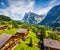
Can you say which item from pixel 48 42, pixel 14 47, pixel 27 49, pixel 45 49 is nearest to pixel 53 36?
pixel 48 42

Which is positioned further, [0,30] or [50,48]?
[0,30]

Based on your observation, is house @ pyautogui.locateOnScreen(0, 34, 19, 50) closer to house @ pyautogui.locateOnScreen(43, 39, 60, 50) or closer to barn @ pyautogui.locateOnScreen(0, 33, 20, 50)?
barn @ pyautogui.locateOnScreen(0, 33, 20, 50)

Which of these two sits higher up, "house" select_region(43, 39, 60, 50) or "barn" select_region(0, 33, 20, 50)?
"barn" select_region(0, 33, 20, 50)

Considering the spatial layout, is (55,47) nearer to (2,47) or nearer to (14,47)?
(14,47)

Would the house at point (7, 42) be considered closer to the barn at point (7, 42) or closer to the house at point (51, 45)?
the barn at point (7, 42)

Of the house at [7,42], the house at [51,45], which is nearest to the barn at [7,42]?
the house at [7,42]

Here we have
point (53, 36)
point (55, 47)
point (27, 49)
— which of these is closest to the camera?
point (27, 49)

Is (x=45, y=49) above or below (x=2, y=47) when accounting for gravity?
below

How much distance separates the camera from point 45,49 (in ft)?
223

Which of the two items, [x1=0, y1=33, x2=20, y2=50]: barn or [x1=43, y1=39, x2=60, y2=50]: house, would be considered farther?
[x1=43, y1=39, x2=60, y2=50]: house

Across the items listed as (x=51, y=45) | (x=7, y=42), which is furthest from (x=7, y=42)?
(x=51, y=45)

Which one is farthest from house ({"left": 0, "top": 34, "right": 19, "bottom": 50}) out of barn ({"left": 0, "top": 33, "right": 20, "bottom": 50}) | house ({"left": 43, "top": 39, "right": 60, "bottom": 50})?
house ({"left": 43, "top": 39, "right": 60, "bottom": 50})

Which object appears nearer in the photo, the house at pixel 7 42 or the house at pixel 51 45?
the house at pixel 7 42

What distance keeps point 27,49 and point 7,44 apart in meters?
14.3
